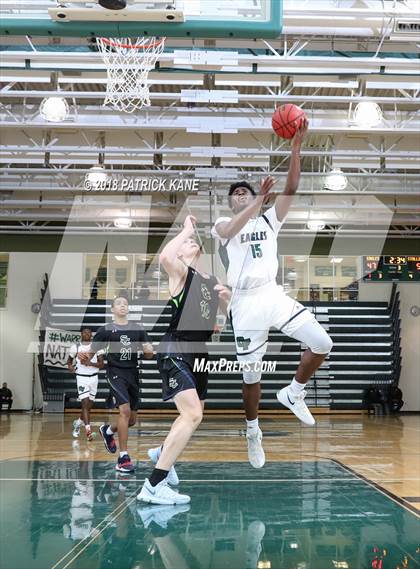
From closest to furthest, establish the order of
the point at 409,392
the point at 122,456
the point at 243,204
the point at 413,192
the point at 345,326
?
the point at 243,204
the point at 122,456
the point at 413,192
the point at 345,326
the point at 409,392

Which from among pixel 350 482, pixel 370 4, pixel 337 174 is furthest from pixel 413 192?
pixel 350 482

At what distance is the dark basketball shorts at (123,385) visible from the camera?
273 inches

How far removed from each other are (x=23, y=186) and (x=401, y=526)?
12861 millimetres

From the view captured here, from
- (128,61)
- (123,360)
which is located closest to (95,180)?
(128,61)

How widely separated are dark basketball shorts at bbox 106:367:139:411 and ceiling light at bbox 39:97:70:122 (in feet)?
19.1

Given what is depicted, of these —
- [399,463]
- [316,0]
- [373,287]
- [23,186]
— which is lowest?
[399,463]

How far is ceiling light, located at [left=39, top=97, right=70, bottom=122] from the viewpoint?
36.3 ft

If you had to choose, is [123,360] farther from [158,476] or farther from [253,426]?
[253,426]

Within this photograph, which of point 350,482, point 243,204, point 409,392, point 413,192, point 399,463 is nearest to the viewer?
point 243,204

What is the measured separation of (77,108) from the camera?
474 inches

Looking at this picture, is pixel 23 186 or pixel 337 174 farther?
pixel 23 186

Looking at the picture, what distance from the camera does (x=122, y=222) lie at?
1820 cm

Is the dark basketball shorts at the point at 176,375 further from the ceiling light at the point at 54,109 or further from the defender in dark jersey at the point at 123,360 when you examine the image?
the ceiling light at the point at 54,109

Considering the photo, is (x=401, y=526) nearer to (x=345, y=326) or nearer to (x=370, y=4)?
(x=370, y=4)
